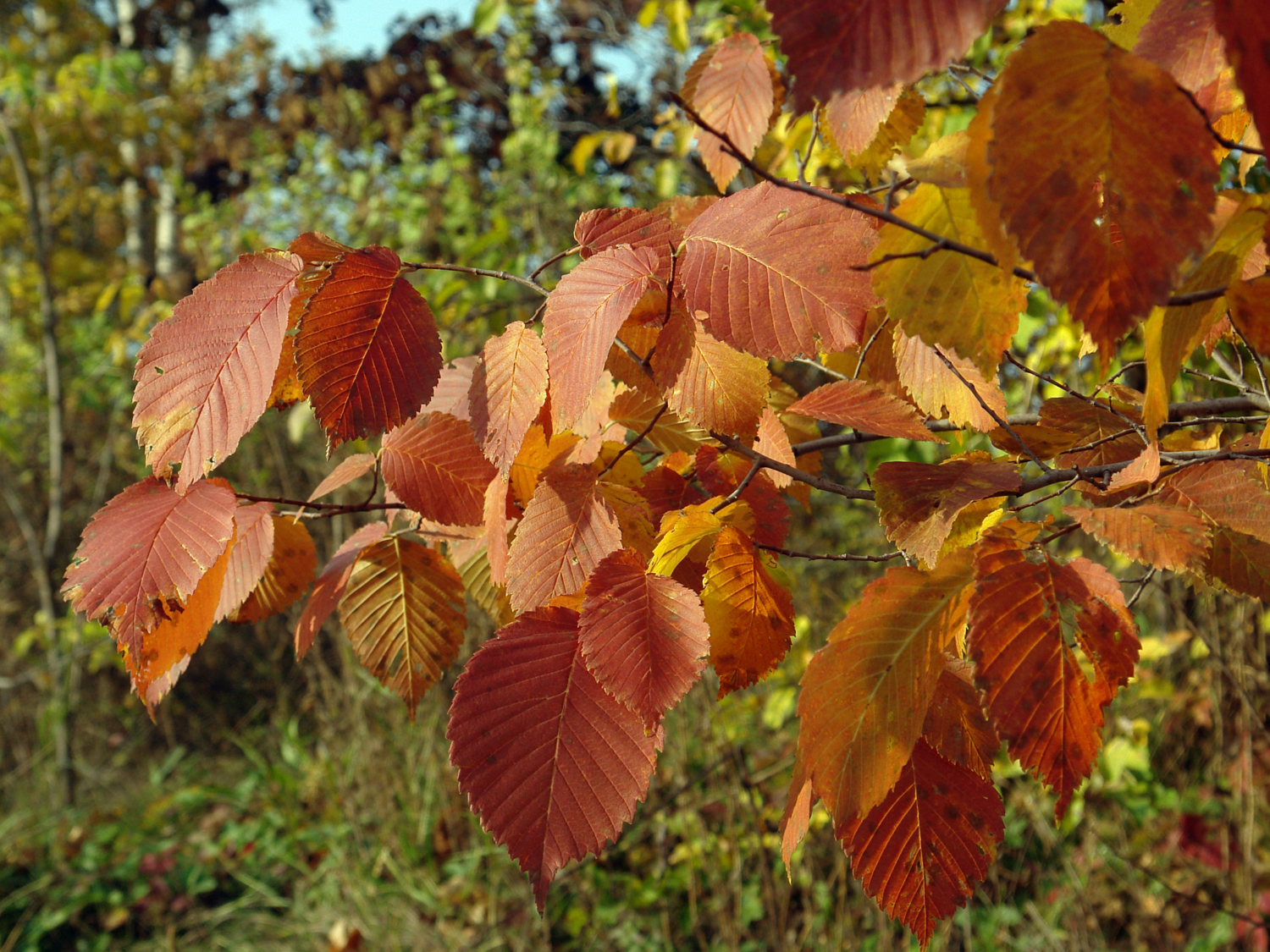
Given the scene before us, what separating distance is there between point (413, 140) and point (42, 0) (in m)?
6.03

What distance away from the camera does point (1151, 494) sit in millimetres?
547

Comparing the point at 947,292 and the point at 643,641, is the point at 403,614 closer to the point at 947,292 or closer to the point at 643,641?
the point at 643,641

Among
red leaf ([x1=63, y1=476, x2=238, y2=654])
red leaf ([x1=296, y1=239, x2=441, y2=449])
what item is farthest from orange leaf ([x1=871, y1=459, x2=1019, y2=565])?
red leaf ([x1=63, y1=476, x2=238, y2=654])

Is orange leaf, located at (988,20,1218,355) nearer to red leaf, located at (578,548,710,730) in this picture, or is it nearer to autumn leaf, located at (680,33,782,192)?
red leaf, located at (578,548,710,730)

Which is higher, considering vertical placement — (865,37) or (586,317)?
(865,37)

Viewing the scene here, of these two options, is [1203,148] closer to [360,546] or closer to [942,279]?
[942,279]

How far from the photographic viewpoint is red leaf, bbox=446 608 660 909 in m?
0.54

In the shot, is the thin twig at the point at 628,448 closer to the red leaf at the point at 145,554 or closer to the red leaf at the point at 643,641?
the red leaf at the point at 643,641

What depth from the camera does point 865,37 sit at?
367 millimetres

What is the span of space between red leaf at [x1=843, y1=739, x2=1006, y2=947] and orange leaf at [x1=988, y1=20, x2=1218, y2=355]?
1.03ft

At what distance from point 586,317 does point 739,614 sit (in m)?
0.25

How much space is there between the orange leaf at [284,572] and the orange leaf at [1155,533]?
0.69m

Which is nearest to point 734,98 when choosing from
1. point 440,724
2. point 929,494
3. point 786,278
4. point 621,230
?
point 621,230

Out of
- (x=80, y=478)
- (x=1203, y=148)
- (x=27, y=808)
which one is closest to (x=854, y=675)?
(x=1203, y=148)
